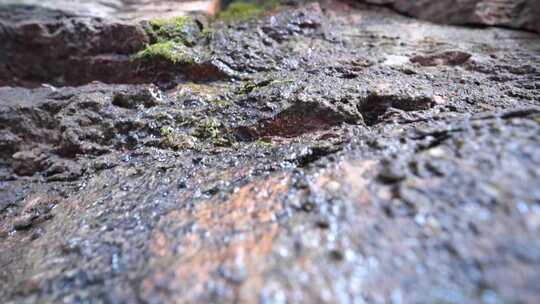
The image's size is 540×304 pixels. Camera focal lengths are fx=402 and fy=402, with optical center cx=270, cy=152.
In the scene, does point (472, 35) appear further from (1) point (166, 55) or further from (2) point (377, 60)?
(1) point (166, 55)

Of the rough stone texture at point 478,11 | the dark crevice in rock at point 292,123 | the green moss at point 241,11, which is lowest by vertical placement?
the dark crevice in rock at point 292,123

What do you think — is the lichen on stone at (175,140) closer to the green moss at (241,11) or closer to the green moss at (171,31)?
the green moss at (171,31)

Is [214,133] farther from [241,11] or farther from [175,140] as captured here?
[241,11]

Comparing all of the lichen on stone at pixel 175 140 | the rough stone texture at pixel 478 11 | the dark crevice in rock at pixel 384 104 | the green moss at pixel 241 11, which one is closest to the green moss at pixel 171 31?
the green moss at pixel 241 11

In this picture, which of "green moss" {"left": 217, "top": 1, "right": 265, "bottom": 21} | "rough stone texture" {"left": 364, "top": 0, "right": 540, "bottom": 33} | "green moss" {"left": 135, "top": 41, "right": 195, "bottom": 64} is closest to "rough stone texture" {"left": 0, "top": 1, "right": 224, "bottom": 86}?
"green moss" {"left": 135, "top": 41, "right": 195, "bottom": 64}

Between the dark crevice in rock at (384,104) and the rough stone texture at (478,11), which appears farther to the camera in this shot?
the rough stone texture at (478,11)

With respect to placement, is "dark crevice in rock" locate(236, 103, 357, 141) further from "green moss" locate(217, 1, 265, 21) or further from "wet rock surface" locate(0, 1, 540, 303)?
"green moss" locate(217, 1, 265, 21)
